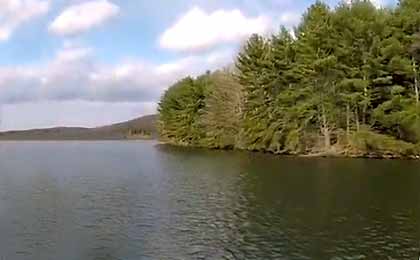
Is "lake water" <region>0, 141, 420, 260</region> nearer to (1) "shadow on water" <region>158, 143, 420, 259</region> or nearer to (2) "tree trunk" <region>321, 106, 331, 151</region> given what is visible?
(1) "shadow on water" <region>158, 143, 420, 259</region>

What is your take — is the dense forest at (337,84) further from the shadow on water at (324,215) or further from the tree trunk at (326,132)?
the shadow on water at (324,215)

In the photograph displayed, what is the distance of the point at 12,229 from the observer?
2258cm

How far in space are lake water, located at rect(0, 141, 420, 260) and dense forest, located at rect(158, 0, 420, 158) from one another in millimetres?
12896

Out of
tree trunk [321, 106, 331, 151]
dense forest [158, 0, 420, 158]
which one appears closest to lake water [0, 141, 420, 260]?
dense forest [158, 0, 420, 158]

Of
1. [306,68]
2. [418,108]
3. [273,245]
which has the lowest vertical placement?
[273,245]

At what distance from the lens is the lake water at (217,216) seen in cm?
1873

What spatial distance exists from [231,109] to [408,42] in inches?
1201

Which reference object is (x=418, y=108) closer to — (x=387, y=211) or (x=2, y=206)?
(x=387, y=211)

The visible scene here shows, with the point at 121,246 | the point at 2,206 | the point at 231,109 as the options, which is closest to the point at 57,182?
the point at 2,206

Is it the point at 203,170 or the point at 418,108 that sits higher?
the point at 418,108

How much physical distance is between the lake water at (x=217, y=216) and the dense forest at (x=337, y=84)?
1290cm

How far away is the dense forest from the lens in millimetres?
53469

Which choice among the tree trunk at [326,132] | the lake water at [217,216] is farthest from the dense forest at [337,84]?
the lake water at [217,216]

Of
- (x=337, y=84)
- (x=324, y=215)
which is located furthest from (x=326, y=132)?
(x=324, y=215)
